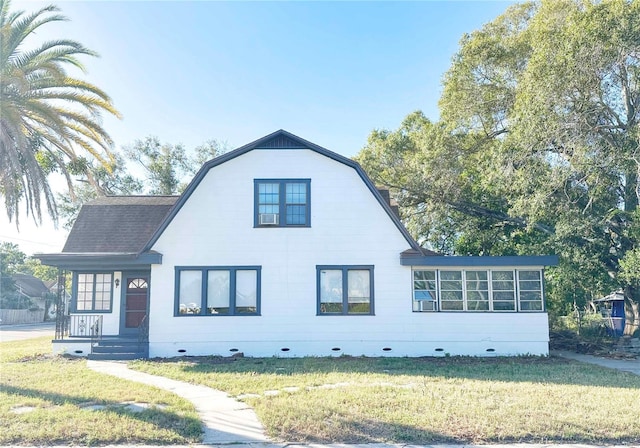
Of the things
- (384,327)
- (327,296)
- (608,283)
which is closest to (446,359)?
→ (384,327)

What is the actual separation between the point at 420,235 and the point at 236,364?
982cm

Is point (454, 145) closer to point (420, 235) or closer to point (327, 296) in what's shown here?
point (420, 235)

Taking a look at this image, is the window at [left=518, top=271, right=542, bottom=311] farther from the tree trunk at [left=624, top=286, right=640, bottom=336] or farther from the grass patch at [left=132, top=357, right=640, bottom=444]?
the tree trunk at [left=624, top=286, right=640, bottom=336]

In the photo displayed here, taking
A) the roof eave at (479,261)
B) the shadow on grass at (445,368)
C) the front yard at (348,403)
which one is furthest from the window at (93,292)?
the roof eave at (479,261)

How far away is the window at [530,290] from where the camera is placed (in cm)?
1324

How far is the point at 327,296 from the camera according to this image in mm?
13195

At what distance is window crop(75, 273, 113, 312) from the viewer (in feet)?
46.3

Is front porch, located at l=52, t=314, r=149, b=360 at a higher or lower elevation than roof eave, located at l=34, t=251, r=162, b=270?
lower

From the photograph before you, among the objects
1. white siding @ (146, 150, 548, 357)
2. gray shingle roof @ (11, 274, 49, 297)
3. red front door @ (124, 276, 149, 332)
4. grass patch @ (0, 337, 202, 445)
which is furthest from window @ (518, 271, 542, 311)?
gray shingle roof @ (11, 274, 49, 297)

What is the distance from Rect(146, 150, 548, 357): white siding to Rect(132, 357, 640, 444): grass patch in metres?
1.05

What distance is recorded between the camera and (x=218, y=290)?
1319 cm

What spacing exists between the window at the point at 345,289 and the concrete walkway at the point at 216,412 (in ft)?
16.3

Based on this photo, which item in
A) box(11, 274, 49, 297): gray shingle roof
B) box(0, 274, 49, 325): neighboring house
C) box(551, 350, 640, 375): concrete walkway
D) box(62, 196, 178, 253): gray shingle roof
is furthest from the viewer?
box(11, 274, 49, 297): gray shingle roof

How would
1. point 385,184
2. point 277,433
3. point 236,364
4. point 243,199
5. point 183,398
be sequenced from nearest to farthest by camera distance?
point 277,433, point 183,398, point 236,364, point 243,199, point 385,184
